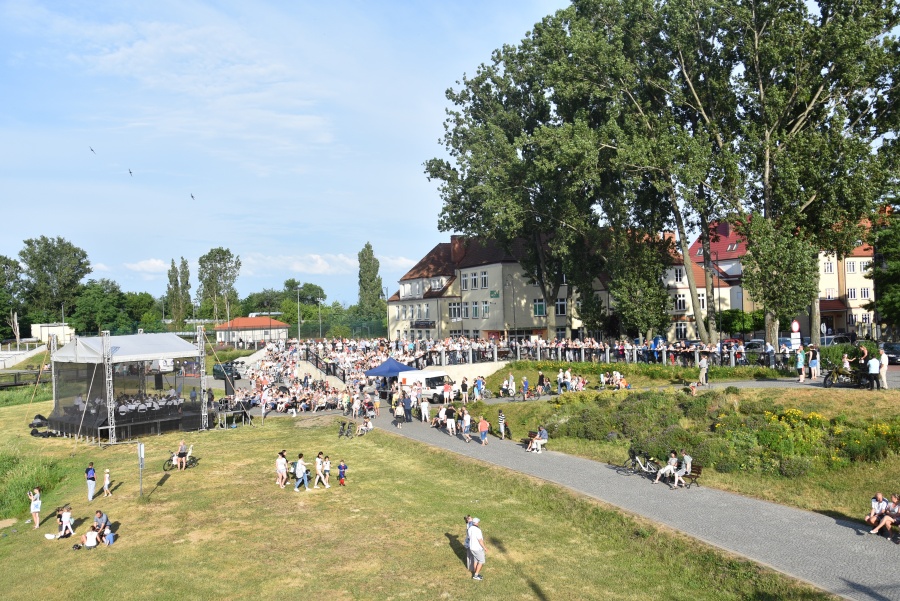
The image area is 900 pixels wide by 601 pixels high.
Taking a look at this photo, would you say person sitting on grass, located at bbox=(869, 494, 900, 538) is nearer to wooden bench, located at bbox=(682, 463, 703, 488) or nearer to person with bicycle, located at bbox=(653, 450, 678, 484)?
wooden bench, located at bbox=(682, 463, 703, 488)

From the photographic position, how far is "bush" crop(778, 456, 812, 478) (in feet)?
65.2

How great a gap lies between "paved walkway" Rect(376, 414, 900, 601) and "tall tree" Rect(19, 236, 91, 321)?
103 m

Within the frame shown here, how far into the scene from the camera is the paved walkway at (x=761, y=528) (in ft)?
43.8

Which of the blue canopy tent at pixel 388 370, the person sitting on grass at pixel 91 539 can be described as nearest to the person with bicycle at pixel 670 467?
the person sitting on grass at pixel 91 539

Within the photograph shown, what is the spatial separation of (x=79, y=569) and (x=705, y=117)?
33.5 meters

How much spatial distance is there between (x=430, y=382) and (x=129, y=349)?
15.3 m

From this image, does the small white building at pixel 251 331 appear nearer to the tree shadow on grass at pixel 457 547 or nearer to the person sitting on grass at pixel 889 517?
the tree shadow on grass at pixel 457 547

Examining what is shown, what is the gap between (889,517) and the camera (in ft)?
49.5

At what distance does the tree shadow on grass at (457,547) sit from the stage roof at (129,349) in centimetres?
1953

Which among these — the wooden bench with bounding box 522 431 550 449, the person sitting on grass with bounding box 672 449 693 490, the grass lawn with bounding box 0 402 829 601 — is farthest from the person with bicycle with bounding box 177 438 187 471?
the person sitting on grass with bounding box 672 449 693 490

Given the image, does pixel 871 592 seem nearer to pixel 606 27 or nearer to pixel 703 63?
pixel 703 63

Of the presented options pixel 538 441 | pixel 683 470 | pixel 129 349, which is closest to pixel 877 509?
pixel 683 470

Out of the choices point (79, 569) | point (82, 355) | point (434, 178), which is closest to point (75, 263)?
point (434, 178)

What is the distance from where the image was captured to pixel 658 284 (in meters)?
41.3
